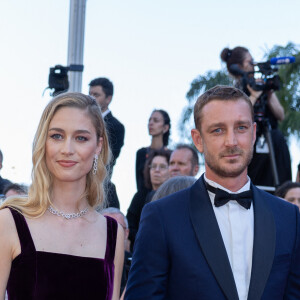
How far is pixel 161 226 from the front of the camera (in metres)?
3.09

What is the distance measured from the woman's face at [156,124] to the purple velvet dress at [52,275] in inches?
173

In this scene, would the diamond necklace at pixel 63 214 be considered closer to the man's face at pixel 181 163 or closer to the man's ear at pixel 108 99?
the man's face at pixel 181 163

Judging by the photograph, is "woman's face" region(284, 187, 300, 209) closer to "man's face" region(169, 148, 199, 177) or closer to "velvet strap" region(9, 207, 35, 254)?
"man's face" region(169, 148, 199, 177)

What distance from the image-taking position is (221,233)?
3090mm

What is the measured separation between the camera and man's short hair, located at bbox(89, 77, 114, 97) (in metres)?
7.62

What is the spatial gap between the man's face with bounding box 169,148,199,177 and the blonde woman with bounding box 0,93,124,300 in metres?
2.89

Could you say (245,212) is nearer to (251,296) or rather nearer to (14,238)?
(251,296)

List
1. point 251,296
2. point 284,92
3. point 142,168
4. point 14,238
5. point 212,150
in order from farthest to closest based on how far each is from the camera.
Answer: point 284,92 < point 142,168 < point 14,238 < point 212,150 < point 251,296

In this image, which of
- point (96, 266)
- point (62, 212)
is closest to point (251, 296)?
point (96, 266)

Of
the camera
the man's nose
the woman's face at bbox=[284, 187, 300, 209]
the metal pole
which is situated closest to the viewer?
the man's nose

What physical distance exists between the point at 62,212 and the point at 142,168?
435 centimetres

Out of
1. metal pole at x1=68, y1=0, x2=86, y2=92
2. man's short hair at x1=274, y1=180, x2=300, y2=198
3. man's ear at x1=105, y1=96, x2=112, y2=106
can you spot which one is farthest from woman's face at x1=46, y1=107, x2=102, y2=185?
man's ear at x1=105, y1=96, x2=112, y2=106

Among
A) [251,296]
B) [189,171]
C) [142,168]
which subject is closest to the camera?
[251,296]

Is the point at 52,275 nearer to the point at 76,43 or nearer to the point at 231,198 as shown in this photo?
the point at 231,198
